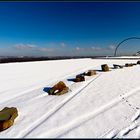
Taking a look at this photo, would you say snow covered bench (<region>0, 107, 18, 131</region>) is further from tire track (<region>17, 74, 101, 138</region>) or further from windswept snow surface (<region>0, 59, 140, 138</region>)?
tire track (<region>17, 74, 101, 138</region>)

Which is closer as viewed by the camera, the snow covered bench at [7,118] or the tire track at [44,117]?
the tire track at [44,117]

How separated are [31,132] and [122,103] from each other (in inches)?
133

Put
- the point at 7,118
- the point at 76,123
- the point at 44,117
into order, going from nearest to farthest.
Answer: the point at 76,123 < the point at 7,118 < the point at 44,117

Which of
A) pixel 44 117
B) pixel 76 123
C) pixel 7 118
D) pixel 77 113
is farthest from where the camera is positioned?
pixel 77 113

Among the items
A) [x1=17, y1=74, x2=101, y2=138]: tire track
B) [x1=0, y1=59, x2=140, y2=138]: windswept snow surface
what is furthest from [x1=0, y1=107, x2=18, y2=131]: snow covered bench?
[x1=17, y1=74, x2=101, y2=138]: tire track

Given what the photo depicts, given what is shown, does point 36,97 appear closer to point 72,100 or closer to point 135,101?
point 72,100

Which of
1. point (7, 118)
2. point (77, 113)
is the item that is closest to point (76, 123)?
point (77, 113)

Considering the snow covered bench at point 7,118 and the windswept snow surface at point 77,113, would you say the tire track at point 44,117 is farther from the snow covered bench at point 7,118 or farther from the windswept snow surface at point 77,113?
the snow covered bench at point 7,118

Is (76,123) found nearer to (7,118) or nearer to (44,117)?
(44,117)

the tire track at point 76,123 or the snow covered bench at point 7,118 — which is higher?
the snow covered bench at point 7,118

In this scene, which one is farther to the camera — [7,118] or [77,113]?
[77,113]

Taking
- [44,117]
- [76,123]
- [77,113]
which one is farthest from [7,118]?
[77,113]

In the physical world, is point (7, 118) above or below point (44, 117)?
above

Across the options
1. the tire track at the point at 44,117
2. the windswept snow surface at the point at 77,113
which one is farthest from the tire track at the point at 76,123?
the tire track at the point at 44,117
